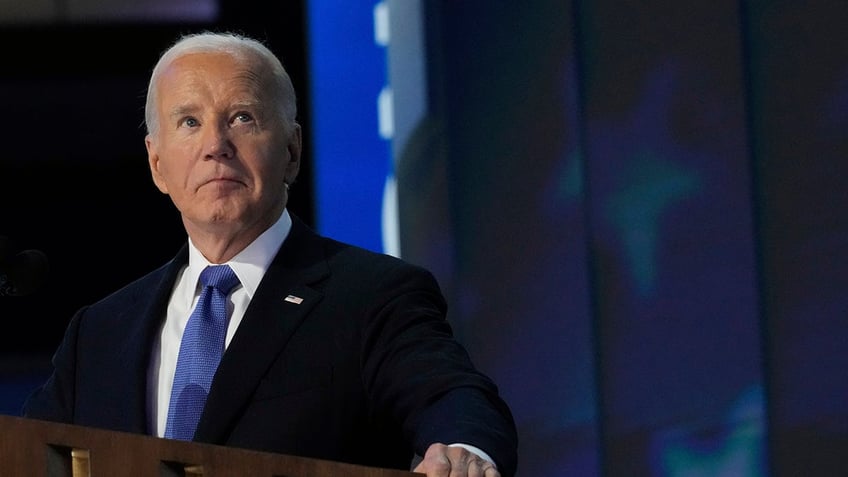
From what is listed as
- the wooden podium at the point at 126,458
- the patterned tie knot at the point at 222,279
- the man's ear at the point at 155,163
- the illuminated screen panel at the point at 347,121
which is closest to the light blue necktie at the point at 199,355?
the patterned tie knot at the point at 222,279

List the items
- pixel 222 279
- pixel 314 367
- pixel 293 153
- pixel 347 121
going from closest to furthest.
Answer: pixel 314 367 < pixel 222 279 < pixel 293 153 < pixel 347 121

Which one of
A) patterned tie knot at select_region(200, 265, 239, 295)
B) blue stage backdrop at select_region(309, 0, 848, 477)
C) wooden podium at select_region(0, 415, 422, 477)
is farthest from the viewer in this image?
blue stage backdrop at select_region(309, 0, 848, 477)

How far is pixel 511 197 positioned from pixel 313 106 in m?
0.72

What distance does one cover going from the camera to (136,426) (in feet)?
6.78

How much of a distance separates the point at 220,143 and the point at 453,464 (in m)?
0.78

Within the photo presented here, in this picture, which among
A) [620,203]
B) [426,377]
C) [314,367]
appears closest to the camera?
[426,377]

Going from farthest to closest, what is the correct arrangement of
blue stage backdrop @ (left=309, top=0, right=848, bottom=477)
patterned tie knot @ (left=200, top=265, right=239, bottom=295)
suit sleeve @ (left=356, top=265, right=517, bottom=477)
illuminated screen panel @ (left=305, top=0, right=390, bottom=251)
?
1. illuminated screen panel @ (left=305, top=0, right=390, bottom=251)
2. blue stage backdrop @ (left=309, top=0, right=848, bottom=477)
3. patterned tie knot @ (left=200, top=265, right=239, bottom=295)
4. suit sleeve @ (left=356, top=265, right=517, bottom=477)

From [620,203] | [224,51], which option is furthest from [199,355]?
[620,203]

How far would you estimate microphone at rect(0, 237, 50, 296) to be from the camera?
1.90m

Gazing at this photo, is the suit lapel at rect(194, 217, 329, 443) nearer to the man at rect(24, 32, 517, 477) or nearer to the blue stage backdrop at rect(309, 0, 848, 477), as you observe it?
the man at rect(24, 32, 517, 477)

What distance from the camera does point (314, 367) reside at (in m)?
2.05

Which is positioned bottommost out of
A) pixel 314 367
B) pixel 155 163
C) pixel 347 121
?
pixel 347 121

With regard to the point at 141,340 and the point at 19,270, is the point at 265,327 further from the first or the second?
the point at 19,270

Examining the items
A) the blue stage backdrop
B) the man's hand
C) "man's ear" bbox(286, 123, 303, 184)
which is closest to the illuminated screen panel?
the blue stage backdrop
